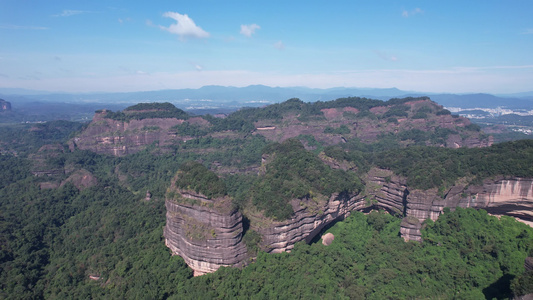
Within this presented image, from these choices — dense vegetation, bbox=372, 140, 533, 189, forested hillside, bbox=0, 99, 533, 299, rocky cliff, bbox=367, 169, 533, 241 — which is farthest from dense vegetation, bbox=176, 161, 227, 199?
dense vegetation, bbox=372, 140, 533, 189

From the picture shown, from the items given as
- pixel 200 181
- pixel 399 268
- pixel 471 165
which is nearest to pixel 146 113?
pixel 200 181

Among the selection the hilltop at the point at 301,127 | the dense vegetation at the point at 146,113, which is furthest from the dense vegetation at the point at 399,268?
the dense vegetation at the point at 146,113

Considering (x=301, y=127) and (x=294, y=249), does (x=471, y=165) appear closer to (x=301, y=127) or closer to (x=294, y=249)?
(x=294, y=249)

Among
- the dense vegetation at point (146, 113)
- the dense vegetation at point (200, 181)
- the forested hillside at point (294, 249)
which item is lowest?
the forested hillside at point (294, 249)

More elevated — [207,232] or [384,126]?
[384,126]

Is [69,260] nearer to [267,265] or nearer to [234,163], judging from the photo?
[267,265]

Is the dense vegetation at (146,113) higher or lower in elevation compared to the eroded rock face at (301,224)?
higher

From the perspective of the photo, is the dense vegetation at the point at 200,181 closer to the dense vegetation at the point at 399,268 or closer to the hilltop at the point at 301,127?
the dense vegetation at the point at 399,268
